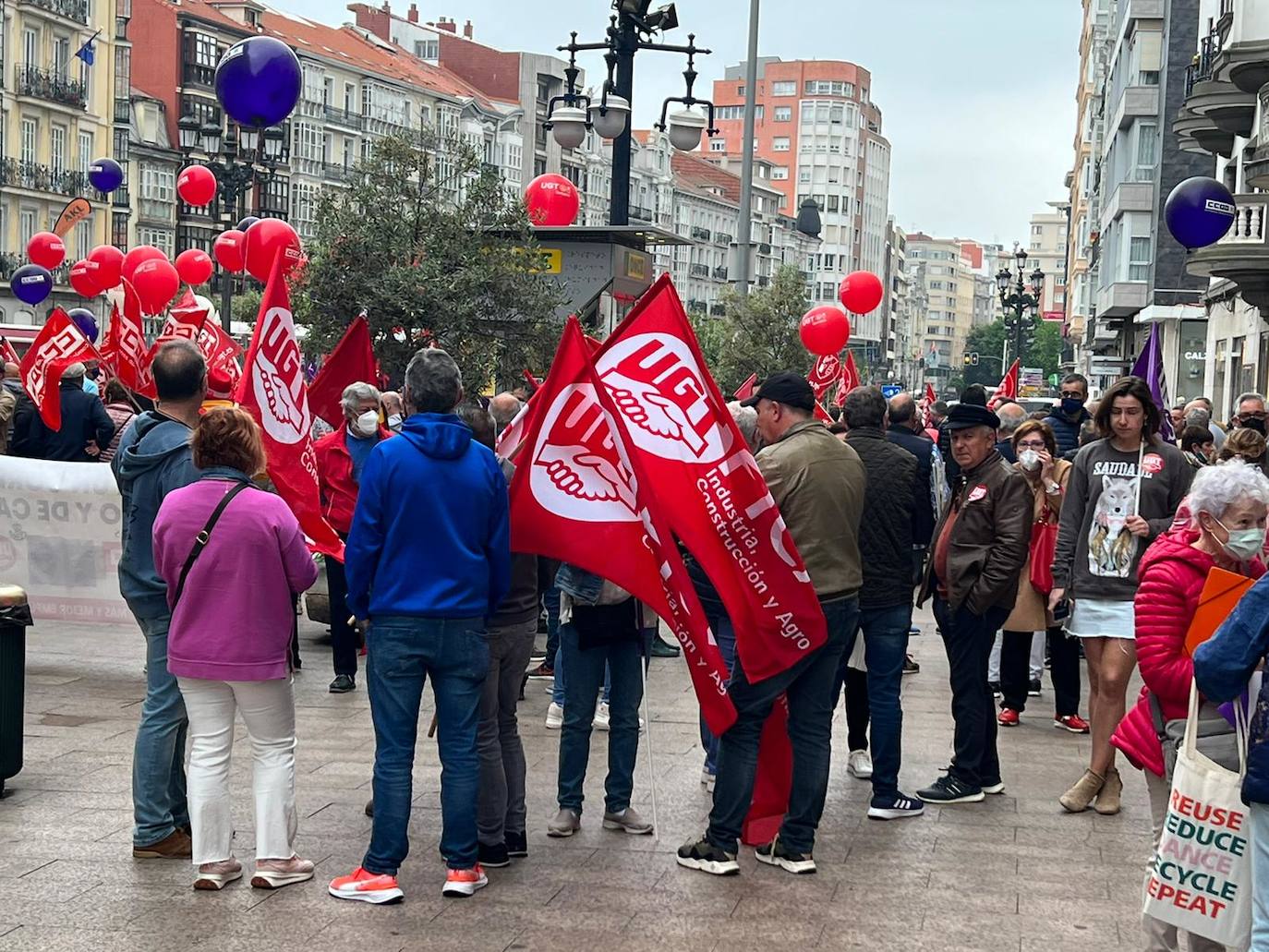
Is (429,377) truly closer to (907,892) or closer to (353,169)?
(907,892)

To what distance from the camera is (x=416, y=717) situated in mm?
6316

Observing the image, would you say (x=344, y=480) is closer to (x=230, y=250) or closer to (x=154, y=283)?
(x=230, y=250)

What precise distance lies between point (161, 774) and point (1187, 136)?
32.5 meters

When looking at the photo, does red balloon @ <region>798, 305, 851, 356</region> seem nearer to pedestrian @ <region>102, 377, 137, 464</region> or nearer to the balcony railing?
pedestrian @ <region>102, 377, 137, 464</region>

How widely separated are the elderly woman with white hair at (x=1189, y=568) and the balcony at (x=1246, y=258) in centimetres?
2220

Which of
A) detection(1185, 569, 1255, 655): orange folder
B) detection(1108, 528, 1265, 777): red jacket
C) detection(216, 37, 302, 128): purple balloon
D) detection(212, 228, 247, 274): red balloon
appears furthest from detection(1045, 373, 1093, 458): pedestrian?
detection(212, 228, 247, 274): red balloon

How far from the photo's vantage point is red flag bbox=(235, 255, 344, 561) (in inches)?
320

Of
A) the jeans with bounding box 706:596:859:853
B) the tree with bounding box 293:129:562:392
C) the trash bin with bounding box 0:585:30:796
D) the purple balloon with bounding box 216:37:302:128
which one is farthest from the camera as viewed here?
the tree with bounding box 293:129:562:392

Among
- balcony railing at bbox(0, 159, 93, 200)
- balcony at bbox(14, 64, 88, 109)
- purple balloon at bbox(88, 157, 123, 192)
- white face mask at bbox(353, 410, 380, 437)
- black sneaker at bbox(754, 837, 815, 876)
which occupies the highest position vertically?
balcony at bbox(14, 64, 88, 109)

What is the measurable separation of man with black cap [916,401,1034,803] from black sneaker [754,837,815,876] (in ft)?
4.49

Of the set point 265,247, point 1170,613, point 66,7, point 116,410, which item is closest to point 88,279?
point 265,247

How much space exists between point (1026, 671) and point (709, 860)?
4073mm

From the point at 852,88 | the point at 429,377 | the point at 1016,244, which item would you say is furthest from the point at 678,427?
the point at 852,88

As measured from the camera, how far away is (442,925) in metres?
5.99
